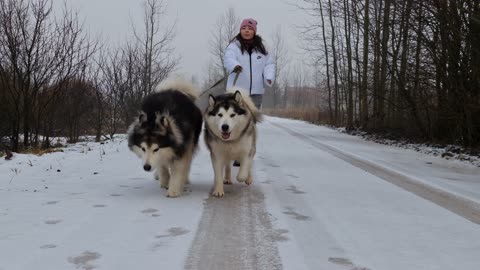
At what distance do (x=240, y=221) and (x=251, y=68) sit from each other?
3.18 meters

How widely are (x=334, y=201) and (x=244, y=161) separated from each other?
1097 mm

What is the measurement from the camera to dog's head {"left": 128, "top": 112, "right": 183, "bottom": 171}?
14.4 ft

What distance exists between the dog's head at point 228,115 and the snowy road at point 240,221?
70 centimetres

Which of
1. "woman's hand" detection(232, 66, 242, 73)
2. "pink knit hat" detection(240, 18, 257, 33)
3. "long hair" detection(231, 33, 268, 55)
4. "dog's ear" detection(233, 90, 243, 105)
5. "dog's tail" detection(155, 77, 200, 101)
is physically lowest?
"dog's ear" detection(233, 90, 243, 105)

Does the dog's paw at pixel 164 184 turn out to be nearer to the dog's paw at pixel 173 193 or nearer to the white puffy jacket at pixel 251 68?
the dog's paw at pixel 173 193

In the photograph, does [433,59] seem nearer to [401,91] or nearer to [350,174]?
[401,91]

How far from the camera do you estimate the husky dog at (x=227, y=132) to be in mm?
4664

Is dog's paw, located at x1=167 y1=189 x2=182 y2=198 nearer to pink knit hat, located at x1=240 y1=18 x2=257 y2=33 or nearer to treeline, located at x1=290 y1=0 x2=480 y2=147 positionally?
pink knit hat, located at x1=240 y1=18 x2=257 y2=33

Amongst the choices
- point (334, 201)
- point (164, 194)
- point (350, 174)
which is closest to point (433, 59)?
point (350, 174)

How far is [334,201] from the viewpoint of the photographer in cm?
450

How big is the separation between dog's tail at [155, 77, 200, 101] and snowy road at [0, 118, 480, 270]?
1137 mm

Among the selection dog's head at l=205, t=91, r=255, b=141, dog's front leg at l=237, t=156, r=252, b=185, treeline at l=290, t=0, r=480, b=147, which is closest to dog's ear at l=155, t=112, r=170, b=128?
dog's head at l=205, t=91, r=255, b=141

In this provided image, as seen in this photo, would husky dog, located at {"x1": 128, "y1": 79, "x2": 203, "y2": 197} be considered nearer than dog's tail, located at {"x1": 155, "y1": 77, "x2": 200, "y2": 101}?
Yes

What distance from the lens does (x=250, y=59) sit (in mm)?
6344
